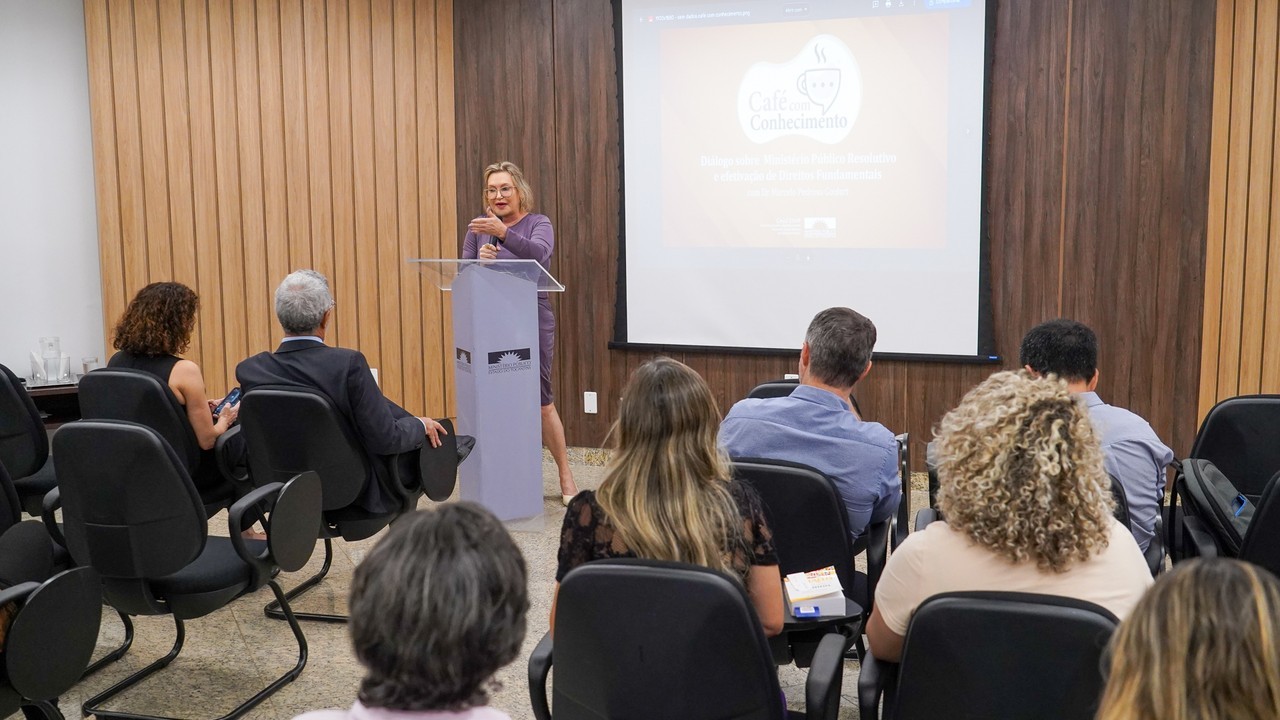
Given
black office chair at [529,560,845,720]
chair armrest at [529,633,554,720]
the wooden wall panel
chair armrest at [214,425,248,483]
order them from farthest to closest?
the wooden wall panel < chair armrest at [214,425,248,483] < chair armrest at [529,633,554,720] < black office chair at [529,560,845,720]

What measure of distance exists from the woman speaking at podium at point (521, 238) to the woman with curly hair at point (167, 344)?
4.43 ft

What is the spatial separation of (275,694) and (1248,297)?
454cm

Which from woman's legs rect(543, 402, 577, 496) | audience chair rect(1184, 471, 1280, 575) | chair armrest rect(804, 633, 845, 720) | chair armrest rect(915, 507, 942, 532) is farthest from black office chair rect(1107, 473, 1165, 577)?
woman's legs rect(543, 402, 577, 496)

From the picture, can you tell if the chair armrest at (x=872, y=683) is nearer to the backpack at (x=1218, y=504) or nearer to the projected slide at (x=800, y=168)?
the backpack at (x=1218, y=504)

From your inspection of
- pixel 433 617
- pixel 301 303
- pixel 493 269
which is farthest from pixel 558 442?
pixel 433 617

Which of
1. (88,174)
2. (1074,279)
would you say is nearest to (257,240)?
(88,174)

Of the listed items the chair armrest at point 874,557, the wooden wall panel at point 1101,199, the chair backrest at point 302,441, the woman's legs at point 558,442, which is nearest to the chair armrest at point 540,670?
the chair armrest at point 874,557

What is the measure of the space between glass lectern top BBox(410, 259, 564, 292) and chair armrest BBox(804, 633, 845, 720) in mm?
2475

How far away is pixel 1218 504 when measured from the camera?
2.86 metres

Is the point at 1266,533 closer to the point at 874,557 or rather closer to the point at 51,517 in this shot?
the point at 874,557

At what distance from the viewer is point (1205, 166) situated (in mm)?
4883

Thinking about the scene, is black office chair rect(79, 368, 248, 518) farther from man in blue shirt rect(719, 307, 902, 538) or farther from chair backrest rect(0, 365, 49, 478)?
man in blue shirt rect(719, 307, 902, 538)

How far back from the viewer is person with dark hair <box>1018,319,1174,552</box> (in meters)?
2.82

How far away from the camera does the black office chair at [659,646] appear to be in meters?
1.74
